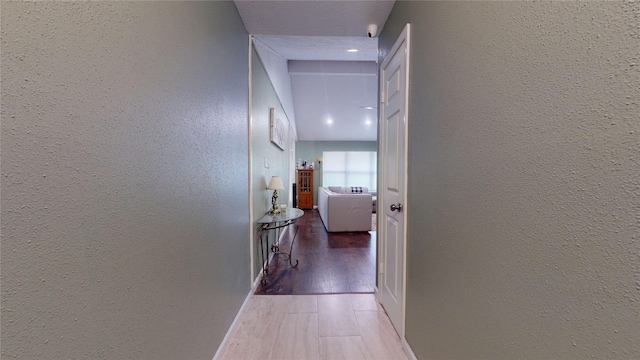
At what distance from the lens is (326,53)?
4301mm

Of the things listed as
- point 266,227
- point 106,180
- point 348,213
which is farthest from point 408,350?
point 348,213

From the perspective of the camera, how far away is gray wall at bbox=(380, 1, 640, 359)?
48 centimetres

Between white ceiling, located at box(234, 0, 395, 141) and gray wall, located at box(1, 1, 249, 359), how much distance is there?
0.77 meters

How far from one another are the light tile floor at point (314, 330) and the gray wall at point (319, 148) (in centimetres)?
639

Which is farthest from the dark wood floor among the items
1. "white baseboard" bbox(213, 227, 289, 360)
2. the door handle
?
the door handle

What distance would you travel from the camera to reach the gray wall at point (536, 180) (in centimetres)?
48

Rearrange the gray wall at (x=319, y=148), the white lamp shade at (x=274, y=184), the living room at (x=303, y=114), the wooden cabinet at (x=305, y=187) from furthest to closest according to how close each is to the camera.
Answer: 1. the gray wall at (x=319, y=148)
2. the wooden cabinet at (x=305, y=187)
3. the white lamp shade at (x=274, y=184)
4. the living room at (x=303, y=114)

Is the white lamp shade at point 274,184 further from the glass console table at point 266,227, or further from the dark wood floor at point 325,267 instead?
the dark wood floor at point 325,267

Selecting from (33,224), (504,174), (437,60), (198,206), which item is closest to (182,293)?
(198,206)

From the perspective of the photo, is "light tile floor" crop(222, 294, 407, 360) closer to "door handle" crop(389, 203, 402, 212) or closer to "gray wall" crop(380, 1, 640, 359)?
"gray wall" crop(380, 1, 640, 359)

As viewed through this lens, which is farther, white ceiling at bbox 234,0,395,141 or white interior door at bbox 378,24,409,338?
white ceiling at bbox 234,0,395,141

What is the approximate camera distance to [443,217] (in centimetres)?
111

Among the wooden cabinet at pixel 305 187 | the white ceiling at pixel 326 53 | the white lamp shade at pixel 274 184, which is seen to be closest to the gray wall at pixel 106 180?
the white ceiling at pixel 326 53

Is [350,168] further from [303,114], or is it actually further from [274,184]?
[274,184]
